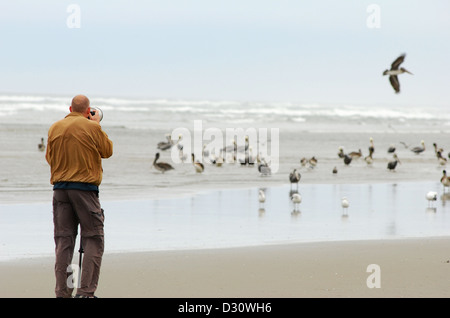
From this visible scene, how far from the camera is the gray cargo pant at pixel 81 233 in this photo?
238 inches

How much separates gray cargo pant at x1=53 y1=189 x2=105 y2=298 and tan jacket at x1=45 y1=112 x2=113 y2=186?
5.2 inches

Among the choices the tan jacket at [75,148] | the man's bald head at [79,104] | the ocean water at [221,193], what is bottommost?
the ocean water at [221,193]

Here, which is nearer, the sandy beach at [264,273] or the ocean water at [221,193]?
the sandy beach at [264,273]

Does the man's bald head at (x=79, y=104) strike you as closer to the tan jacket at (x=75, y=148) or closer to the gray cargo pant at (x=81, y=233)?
the tan jacket at (x=75, y=148)

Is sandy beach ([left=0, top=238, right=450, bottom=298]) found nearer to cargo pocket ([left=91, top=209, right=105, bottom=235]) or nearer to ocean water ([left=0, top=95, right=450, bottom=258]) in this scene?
cargo pocket ([left=91, top=209, right=105, bottom=235])

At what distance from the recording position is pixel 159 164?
2195cm

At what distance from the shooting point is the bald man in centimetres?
602

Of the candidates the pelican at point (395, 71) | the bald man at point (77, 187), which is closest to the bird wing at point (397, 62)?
the pelican at point (395, 71)

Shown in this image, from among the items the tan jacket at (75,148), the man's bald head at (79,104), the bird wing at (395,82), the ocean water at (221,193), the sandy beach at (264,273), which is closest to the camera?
the tan jacket at (75,148)

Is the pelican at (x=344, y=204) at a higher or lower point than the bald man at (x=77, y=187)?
lower

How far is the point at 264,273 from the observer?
775cm

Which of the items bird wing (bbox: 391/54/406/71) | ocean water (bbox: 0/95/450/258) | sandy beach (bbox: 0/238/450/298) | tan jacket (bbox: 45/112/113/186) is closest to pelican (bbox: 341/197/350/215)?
ocean water (bbox: 0/95/450/258)

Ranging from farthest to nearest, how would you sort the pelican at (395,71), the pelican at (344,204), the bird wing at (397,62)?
the pelican at (344,204) < the bird wing at (397,62) < the pelican at (395,71)
